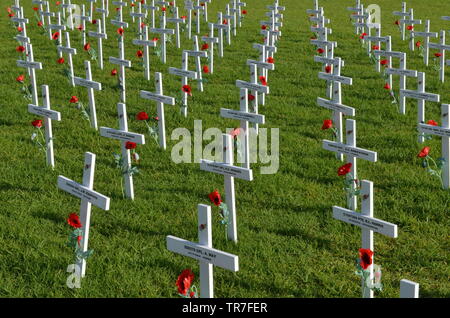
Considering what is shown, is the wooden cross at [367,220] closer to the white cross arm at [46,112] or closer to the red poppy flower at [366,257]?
the red poppy flower at [366,257]

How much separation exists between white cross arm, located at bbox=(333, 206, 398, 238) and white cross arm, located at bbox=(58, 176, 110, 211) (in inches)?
61.9

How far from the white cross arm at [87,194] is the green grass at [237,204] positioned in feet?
1.86

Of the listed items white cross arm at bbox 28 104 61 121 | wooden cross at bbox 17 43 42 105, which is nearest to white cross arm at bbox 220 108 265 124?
white cross arm at bbox 28 104 61 121

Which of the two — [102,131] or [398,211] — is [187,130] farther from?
[398,211]

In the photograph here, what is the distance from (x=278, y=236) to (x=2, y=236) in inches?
89.9

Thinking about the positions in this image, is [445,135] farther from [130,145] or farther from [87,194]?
[87,194]

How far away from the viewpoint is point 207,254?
4.00 meters

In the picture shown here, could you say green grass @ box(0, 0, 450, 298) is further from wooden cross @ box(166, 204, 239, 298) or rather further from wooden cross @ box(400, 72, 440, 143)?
wooden cross @ box(166, 204, 239, 298)

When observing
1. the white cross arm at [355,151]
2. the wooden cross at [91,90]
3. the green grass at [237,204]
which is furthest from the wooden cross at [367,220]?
the wooden cross at [91,90]

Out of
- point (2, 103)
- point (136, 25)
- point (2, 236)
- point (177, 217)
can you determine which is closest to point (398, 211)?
point (177, 217)

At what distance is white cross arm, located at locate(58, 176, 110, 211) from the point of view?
456 centimetres

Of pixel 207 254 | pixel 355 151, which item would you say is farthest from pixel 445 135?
pixel 207 254

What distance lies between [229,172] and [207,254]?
1.30 metres

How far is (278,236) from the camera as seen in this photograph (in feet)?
18.2
